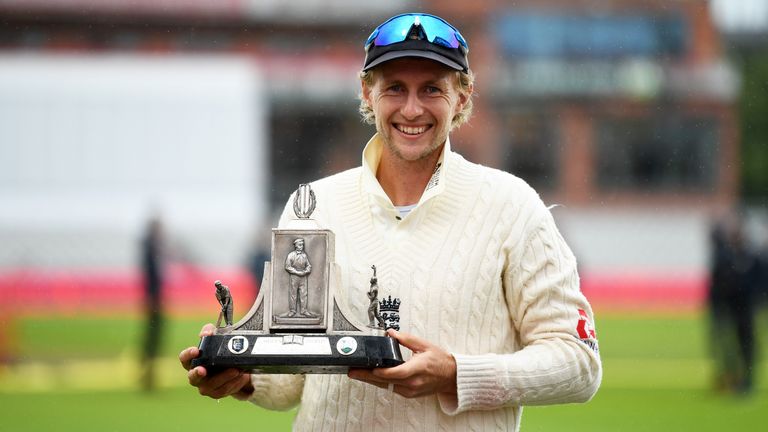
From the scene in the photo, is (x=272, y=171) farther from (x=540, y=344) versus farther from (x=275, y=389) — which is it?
(x=540, y=344)

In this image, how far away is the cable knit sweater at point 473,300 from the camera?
4.81ft

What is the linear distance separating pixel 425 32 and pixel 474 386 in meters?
0.46

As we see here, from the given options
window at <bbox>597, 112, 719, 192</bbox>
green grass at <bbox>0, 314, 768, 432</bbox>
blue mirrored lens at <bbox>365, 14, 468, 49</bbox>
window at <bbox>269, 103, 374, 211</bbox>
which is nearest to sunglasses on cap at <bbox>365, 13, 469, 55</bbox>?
blue mirrored lens at <bbox>365, 14, 468, 49</bbox>

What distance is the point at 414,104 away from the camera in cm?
148

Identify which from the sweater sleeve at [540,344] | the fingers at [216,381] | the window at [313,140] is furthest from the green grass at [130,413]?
the sweater sleeve at [540,344]

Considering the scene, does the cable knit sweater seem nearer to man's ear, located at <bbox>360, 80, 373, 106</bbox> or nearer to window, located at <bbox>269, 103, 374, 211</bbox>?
man's ear, located at <bbox>360, 80, 373, 106</bbox>

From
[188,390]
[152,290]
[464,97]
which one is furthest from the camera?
[188,390]

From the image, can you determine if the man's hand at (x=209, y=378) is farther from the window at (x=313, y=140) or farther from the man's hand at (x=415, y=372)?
the window at (x=313, y=140)

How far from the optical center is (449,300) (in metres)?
1.47

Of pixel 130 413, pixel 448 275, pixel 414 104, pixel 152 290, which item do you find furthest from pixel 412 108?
pixel 130 413

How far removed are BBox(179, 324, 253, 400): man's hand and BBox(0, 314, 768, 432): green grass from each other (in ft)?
14.8

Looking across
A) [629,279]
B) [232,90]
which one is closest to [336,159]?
[232,90]

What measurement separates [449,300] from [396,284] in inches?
2.9

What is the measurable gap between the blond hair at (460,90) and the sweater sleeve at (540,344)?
193 mm
